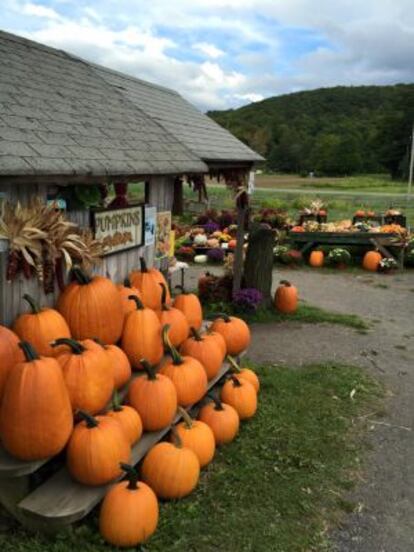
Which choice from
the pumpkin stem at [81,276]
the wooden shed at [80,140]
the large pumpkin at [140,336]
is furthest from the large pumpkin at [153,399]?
the wooden shed at [80,140]

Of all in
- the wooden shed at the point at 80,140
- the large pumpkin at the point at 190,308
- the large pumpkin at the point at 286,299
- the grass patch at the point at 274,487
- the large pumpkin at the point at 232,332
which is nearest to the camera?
the grass patch at the point at 274,487

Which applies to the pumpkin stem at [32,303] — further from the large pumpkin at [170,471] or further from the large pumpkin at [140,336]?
the large pumpkin at [170,471]

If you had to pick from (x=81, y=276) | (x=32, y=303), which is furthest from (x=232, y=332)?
(x=32, y=303)

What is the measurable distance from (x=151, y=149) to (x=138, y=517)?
3.67 meters

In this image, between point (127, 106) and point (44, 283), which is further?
point (127, 106)

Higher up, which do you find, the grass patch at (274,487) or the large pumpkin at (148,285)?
the large pumpkin at (148,285)

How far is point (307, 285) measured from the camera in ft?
42.1

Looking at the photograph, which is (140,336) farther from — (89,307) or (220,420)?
(220,420)

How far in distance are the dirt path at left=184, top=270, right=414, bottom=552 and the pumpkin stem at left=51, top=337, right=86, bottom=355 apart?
2.26m

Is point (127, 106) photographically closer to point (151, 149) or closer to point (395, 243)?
point (151, 149)

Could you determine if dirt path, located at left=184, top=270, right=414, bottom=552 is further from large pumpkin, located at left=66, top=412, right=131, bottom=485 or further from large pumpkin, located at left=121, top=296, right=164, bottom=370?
large pumpkin, located at left=121, top=296, right=164, bottom=370

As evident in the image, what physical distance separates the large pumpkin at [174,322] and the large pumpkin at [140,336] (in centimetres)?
39

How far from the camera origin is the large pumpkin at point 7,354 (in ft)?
12.0

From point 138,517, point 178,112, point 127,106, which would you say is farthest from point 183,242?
point 138,517
